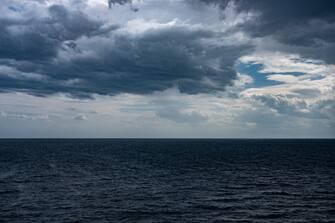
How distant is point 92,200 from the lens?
46.0 meters

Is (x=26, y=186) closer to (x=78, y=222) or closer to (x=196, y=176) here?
(x=78, y=222)

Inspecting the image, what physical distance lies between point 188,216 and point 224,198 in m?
11.5

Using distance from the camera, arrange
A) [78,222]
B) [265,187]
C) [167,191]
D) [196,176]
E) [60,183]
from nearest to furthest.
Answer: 1. [78,222]
2. [167,191]
3. [265,187]
4. [60,183]
5. [196,176]

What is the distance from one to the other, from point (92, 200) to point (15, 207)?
1033 centimetres

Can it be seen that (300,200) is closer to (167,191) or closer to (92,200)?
(167,191)

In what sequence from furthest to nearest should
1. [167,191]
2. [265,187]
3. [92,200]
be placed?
[265,187], [167,191], [92,200]

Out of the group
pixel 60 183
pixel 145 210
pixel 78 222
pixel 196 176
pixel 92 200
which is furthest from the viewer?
pixel 196 176

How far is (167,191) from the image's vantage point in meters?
52.6

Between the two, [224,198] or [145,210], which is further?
[224,198]

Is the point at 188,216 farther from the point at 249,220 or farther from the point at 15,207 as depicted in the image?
the point at 15,207

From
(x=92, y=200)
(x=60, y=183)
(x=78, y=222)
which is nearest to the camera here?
(x=78, y=222)

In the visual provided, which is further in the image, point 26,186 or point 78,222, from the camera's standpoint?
point 26,186

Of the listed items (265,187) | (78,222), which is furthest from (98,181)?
(265,187)

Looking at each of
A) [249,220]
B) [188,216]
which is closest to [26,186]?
[188,216]
